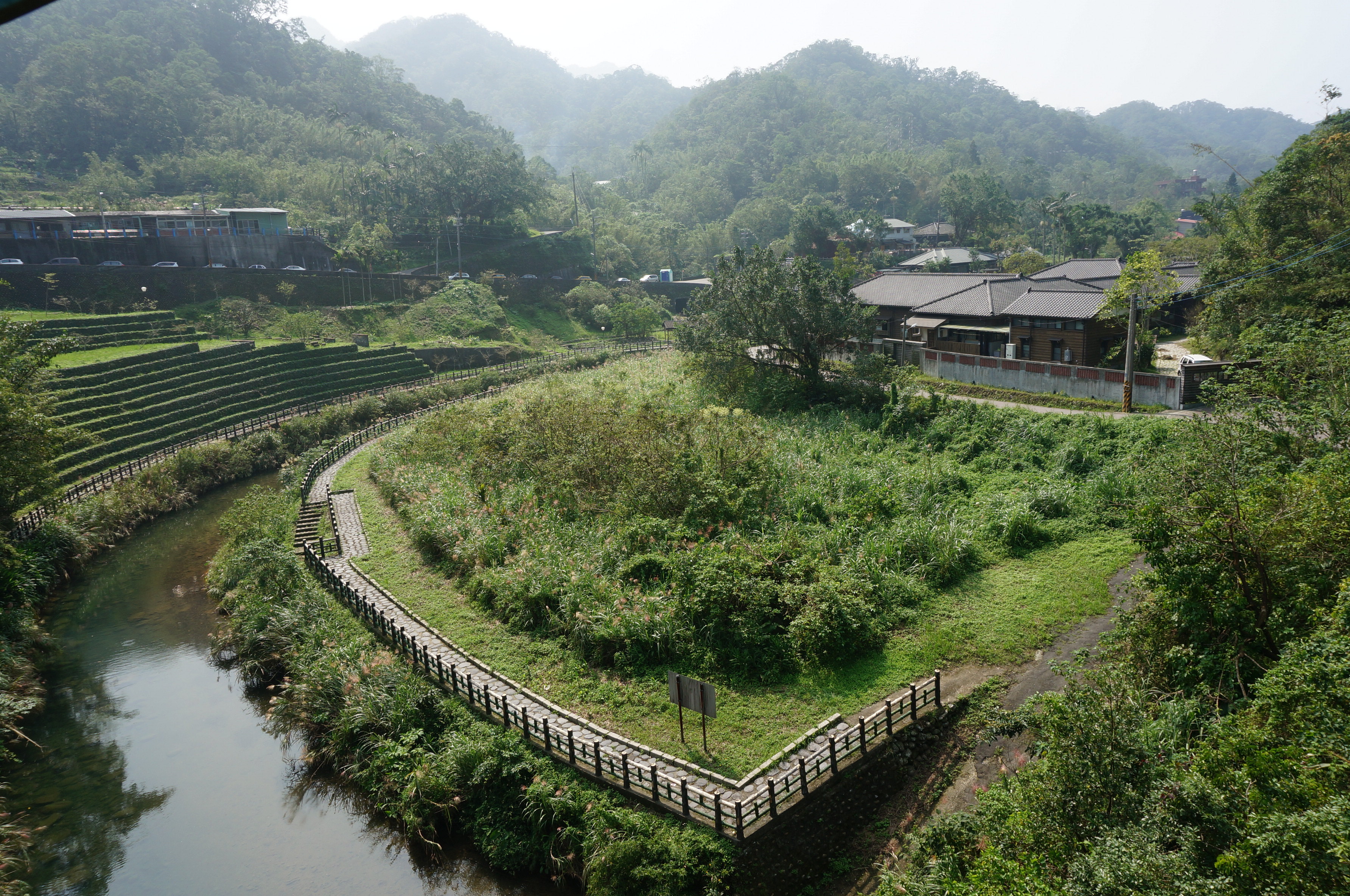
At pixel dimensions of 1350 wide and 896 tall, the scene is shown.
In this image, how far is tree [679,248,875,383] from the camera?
32.5 metres

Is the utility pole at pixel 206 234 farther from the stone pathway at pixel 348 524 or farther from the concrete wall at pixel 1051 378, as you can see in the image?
the concrete wall at pixel 1051 378

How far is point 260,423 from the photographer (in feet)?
125

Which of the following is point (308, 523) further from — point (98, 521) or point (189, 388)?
point (189, 388)

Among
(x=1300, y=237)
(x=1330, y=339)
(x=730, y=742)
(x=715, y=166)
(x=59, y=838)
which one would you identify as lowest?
(x=59, y=838)

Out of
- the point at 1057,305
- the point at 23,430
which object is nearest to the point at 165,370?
the point at 23,430

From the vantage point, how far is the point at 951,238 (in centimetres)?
8312

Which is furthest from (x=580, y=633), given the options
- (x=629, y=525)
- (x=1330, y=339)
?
(x=1330, y=339)

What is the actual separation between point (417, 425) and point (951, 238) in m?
68.8

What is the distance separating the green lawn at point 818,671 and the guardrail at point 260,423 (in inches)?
586

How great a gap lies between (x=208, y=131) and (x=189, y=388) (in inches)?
2727

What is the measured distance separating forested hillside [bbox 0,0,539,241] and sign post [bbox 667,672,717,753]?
68.1m

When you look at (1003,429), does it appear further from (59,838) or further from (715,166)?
(715,166)

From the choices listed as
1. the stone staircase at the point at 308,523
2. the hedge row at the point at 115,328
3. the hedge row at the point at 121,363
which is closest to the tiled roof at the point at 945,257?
the stone staircase at the point at 308,523

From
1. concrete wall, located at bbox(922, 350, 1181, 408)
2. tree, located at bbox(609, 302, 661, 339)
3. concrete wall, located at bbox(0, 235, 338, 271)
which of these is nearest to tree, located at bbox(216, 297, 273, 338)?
concrete wall, located at bbox(0, 235, 338, 271)
